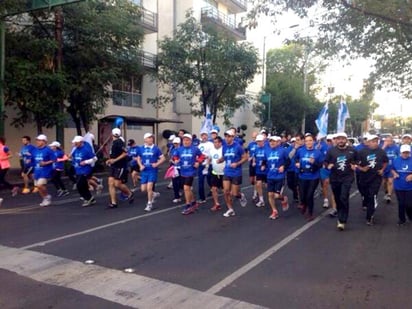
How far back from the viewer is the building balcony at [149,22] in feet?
88.4

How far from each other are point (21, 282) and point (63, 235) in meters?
2.41

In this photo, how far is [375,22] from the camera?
12.0m

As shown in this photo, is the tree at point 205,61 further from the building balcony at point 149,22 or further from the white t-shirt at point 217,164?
the white t-shirt at point 217,164

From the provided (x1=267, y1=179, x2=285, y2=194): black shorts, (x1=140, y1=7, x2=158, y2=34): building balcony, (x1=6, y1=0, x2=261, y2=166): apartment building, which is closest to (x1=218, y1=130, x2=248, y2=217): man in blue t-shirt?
(x1=267, y1=179, x2=285, y2=194): black shorts

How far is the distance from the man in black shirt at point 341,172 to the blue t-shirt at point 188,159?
2.86m

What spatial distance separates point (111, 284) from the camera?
5.06 m

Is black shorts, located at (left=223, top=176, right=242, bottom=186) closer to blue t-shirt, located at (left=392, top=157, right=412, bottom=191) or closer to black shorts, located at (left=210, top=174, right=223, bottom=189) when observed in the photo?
black shorts, located at (left=210, top=174, right=223, bottom=189)

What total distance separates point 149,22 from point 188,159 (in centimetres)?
2055

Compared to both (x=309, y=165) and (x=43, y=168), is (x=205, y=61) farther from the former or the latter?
(x=309, y=165)

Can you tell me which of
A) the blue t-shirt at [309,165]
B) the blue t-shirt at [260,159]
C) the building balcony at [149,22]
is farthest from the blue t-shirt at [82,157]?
the building balcony at [149,22]

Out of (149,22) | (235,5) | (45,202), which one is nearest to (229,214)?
(45,202)

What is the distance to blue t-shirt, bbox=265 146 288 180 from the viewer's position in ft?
30.1

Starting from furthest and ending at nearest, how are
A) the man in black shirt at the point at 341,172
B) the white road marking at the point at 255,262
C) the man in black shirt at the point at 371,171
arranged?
the man in black shirt at the point at 371,171, the man in black shirt at the point at 341,172, the white road marking at the point at 255,262

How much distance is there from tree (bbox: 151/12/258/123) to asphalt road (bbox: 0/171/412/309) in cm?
1654
